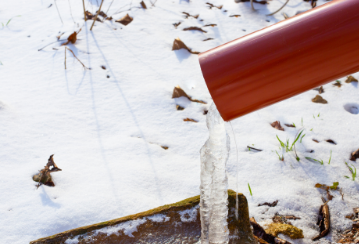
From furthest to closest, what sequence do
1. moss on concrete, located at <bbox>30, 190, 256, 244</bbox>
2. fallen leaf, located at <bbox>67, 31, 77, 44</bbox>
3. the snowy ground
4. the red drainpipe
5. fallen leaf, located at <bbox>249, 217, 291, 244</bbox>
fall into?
fallen leaf, located at <bbox>67, 31, 77, 44</bbox> → the snowy ground → fallen leaf, located at <bbox>249, 217, 291, 244</bbox> → moss on concrete, located at <bbox>30, 190, 256, 244</bbox> → the red drainpipe

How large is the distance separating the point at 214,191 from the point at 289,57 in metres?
0.74

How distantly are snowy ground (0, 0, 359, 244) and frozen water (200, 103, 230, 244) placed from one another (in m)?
0.31

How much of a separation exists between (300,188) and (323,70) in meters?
1.08

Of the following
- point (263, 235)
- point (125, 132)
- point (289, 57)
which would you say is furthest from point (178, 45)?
point (289, 57)

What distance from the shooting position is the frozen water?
110 cm

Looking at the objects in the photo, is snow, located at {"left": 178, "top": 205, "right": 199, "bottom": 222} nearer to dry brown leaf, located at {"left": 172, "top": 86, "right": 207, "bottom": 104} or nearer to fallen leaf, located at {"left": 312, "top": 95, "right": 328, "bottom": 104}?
dry brown leaf, located at {"left": 172, "top": 86, "right": 207, "bottom": 104}

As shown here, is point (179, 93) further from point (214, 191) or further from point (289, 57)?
point (289, 57)

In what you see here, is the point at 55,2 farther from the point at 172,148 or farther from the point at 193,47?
the point at 172,148

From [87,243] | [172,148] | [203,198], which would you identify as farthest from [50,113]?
[203,198]

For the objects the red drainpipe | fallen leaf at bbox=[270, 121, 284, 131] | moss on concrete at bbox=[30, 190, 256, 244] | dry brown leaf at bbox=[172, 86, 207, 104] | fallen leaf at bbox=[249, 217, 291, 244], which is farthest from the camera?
dry brown leaf at bbox=[172, 86, 207, 104]

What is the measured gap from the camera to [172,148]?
1.67 meters

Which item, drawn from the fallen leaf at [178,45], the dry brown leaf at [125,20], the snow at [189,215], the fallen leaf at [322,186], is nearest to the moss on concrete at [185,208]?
the snow at [189,215]

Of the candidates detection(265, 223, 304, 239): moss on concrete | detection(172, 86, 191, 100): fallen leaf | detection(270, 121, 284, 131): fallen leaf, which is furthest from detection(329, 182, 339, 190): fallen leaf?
detection(172, 86, 191, 100): fallen leaf

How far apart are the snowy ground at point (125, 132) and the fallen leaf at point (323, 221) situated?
24 mm
